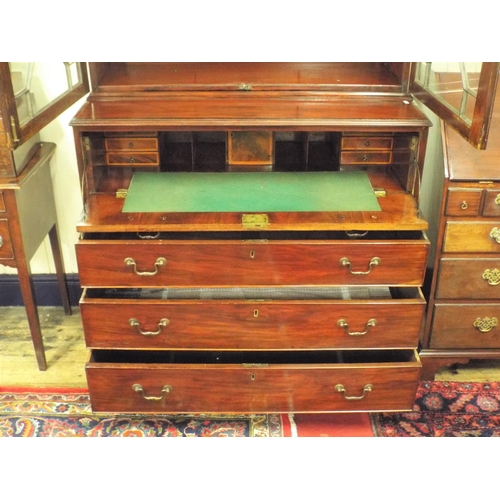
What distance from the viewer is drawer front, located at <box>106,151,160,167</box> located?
75.0 inches

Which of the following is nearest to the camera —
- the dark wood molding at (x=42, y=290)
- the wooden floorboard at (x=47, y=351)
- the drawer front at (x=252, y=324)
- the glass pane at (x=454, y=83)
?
the glass pane at (x=454, y=83)

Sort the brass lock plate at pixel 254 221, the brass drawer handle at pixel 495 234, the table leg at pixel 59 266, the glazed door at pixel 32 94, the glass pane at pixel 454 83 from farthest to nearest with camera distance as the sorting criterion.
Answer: the table leg at pixel 59 266 < the brass drawer handle at pixel 495 234 < the brass lock plate at pixel 254 221 < the glass pane at pixel 454 83 < the glazed door at pixel 32 94

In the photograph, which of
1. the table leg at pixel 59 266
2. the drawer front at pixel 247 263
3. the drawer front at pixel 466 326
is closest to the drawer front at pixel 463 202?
the drawer front at pixel 247 263

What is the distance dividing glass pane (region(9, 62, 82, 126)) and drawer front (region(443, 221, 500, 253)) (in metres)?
1.24

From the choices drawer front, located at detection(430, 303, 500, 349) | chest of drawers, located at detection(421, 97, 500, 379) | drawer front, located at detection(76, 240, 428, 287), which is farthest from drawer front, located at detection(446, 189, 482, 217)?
drawer front, located at detection(430, 303, 500, 349)

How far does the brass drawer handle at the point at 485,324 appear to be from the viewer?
2023 millimetres

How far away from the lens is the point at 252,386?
183cm

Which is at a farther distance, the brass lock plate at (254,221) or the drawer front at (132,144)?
the drawer front at (132,144)

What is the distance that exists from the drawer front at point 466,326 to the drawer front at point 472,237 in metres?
0.22

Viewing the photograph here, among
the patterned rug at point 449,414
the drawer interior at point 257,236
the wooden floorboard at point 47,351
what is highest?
the drawer interior at point 257,236

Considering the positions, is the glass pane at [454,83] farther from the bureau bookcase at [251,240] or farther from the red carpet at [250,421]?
the red carpet at [250,421]

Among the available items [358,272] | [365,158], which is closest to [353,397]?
[358,272]

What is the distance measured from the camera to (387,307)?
5.72 feet

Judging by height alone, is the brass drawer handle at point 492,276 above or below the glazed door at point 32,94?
below
